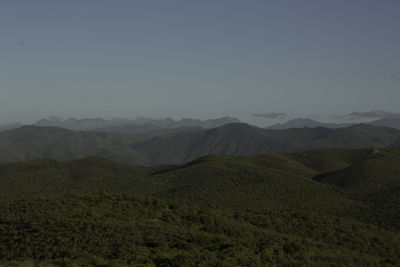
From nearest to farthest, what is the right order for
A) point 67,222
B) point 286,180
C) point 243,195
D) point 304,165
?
point 67,222, point 243,195, point 286,180, point 304,165

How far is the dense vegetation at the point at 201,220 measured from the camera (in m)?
35.1

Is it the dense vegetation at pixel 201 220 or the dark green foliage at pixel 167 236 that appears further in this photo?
the dense vegetation at pixel 201 220

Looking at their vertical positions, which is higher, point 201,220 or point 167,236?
point 167,236

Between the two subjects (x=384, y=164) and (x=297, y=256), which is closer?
(x=297, y=256)

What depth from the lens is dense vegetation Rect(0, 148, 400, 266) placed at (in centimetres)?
3509

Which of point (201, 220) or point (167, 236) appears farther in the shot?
point (201, 220)

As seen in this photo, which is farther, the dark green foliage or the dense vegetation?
the dense vegetation

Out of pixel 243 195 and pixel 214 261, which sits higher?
pixel 214 261

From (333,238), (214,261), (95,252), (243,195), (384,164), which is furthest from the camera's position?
(384,164)

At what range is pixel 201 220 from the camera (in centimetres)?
5488

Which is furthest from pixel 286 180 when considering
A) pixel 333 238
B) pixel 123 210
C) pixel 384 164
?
pixel 123 210

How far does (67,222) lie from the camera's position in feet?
142

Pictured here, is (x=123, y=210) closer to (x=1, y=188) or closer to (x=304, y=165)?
(x=1, y=188)

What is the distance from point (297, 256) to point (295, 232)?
21463 millimetres
